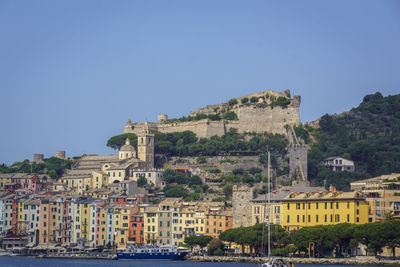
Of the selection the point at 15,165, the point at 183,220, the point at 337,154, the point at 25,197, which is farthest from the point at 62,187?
the point at 337,154

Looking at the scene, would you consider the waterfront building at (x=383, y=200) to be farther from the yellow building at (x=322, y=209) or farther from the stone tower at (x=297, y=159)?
the stone tower at (x=297, y=159)

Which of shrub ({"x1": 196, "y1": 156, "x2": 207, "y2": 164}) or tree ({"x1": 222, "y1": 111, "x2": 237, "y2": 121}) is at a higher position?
tree ({"x1": 222, "y1": 111, "x2": 237, "y2": 121})

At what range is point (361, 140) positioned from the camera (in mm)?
145500

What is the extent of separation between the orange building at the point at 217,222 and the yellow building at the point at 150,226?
19.8ft

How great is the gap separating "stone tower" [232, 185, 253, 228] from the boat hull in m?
7.28

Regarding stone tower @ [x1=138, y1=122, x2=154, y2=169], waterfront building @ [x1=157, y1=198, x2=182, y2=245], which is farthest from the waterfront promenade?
stone tower @ [x1=138, y1=122, x2=154, y2=169]

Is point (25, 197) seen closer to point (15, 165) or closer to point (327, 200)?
point (15, 165)

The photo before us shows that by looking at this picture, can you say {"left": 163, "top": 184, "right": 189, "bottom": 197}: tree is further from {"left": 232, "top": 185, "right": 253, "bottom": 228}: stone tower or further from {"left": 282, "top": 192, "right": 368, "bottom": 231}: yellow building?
{"left": 282, "top": 192, "right": 368, "bottom": 231}: yellow building

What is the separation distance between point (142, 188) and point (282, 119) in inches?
1079

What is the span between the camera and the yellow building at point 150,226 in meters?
110

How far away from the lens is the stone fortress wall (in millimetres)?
146625

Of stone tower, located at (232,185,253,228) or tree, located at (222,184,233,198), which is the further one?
tree, located at (222,184,233,198)

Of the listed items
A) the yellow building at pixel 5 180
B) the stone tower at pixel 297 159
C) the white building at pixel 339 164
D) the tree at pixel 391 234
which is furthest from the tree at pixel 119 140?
the tree at pixel 391 234

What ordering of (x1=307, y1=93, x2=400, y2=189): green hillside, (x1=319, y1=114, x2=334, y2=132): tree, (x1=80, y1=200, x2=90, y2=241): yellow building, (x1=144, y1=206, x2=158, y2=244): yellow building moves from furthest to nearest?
(x1=319, y1=114, x2=334, y2=132): tree → (x1=307, y1=93, x2=400, y2=189): green hillside → (x1=80, y1=200, x2=90, y2=241): yellow building → (x1=144, y1=206, x2=158, y2=244): yellow building
